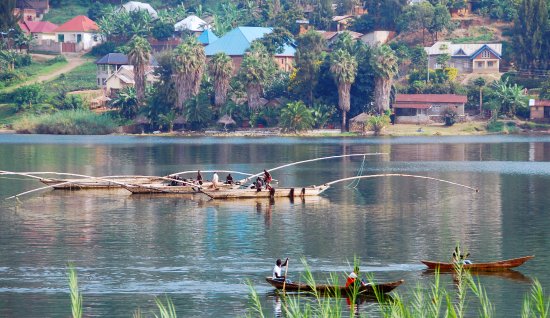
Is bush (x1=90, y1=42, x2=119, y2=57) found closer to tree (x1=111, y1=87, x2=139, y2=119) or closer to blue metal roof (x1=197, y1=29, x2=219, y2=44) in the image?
blue metal roof (x1=197, y1=29, x2=219, y2=44)

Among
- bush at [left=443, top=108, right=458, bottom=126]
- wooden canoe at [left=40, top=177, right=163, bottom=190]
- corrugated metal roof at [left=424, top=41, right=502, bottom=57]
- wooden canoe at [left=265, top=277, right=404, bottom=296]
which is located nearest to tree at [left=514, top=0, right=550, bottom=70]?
corrugated metal roof at [left=424, top=41, right=502, bottom=57]

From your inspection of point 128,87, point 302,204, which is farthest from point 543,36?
point 302,204

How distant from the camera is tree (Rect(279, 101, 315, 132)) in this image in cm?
14638

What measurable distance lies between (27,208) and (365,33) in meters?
120

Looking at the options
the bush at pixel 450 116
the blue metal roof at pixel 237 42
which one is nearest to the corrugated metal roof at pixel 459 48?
the bush at pixel 450 116

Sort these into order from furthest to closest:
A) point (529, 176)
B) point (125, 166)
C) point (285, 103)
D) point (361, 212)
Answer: point (285, 103) < point (125, 166) < point (529, 176) < point (361, 212)

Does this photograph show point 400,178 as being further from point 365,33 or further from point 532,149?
point 365,33

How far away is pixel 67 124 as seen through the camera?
6304 inches

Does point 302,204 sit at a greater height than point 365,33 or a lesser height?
lesser

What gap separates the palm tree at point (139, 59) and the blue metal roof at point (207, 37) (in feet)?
101

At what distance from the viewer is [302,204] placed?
71875mm

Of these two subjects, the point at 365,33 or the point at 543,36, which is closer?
the point at 543,36

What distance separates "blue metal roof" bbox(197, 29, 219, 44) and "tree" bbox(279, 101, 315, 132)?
136 ft

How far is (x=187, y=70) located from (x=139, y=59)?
26.7ft
